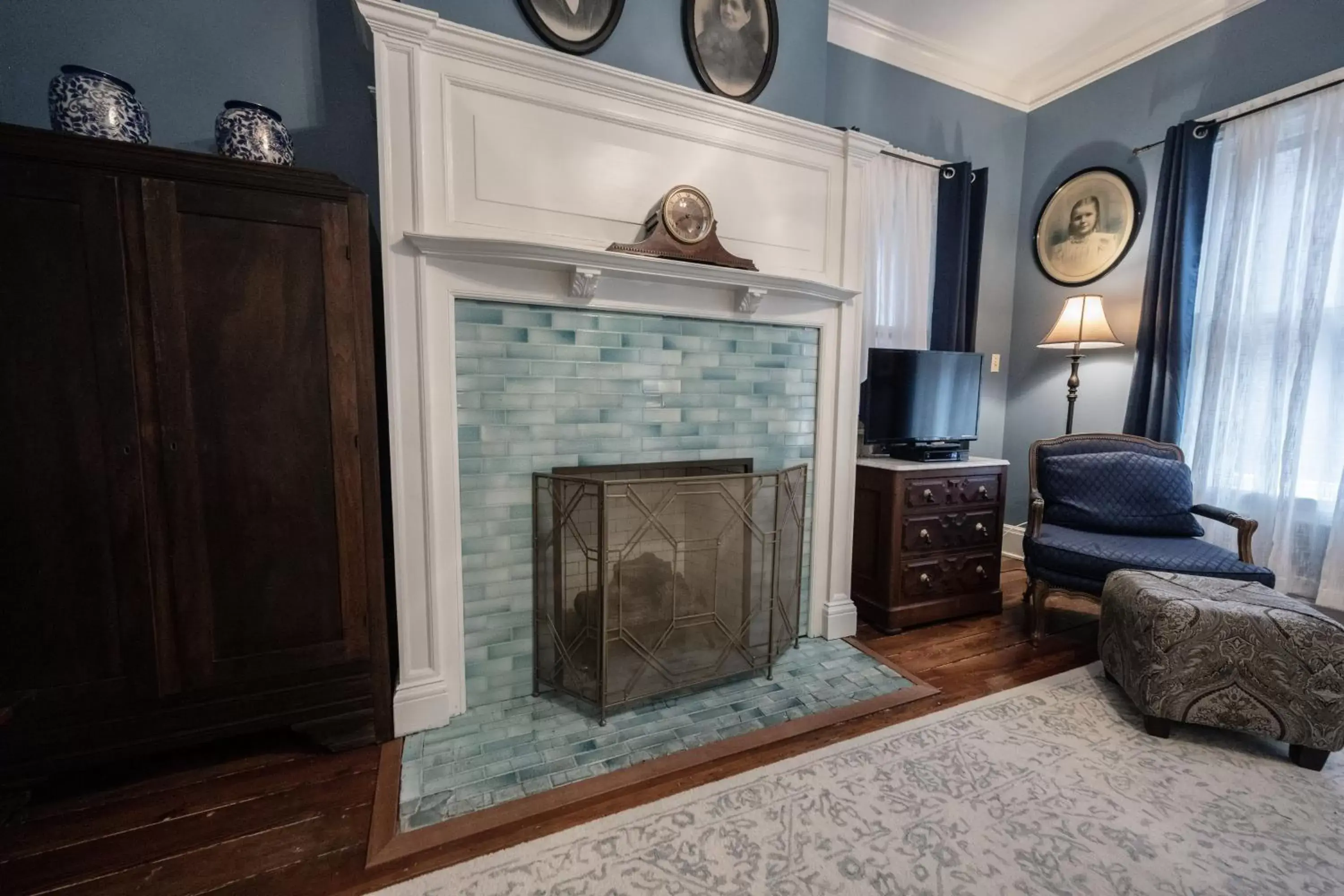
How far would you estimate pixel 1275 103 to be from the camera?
94.6 inches

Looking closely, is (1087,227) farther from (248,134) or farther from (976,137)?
(248,134)

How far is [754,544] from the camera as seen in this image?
2.05m

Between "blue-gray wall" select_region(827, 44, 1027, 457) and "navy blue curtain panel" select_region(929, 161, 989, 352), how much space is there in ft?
0.79

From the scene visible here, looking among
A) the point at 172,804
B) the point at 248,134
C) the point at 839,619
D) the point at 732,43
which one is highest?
the point at 732,43

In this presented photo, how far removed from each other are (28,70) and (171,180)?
839 millimetres

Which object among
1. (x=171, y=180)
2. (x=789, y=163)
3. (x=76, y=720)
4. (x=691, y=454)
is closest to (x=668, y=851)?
(x=691, y=454)

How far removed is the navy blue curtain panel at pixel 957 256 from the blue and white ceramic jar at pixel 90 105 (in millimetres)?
3528

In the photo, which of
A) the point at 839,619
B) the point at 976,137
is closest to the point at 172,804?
the point at 839,619

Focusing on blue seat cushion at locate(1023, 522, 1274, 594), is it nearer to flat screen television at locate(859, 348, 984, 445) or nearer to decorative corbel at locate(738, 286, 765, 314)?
flat screen television at locate(859, 348, 984, 445)

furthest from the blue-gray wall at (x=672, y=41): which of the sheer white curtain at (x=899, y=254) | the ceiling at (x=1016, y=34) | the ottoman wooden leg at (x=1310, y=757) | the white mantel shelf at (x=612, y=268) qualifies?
the ottoman wooden leg at (x=1310, y=757)

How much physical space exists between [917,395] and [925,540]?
2.43 ft

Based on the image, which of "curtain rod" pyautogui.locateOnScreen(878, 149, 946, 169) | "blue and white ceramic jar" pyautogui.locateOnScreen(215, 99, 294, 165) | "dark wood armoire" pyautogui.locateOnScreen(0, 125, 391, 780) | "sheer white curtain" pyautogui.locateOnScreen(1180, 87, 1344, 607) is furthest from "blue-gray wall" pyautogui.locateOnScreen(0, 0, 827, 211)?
"sheer white curtain" pyautogui.locateOnScreen(1180, 87, 1344, 607)

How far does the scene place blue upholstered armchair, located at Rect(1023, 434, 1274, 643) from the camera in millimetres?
2162

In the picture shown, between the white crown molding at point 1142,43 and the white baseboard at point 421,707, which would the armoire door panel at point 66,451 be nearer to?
the white baseboard at point 421,707
